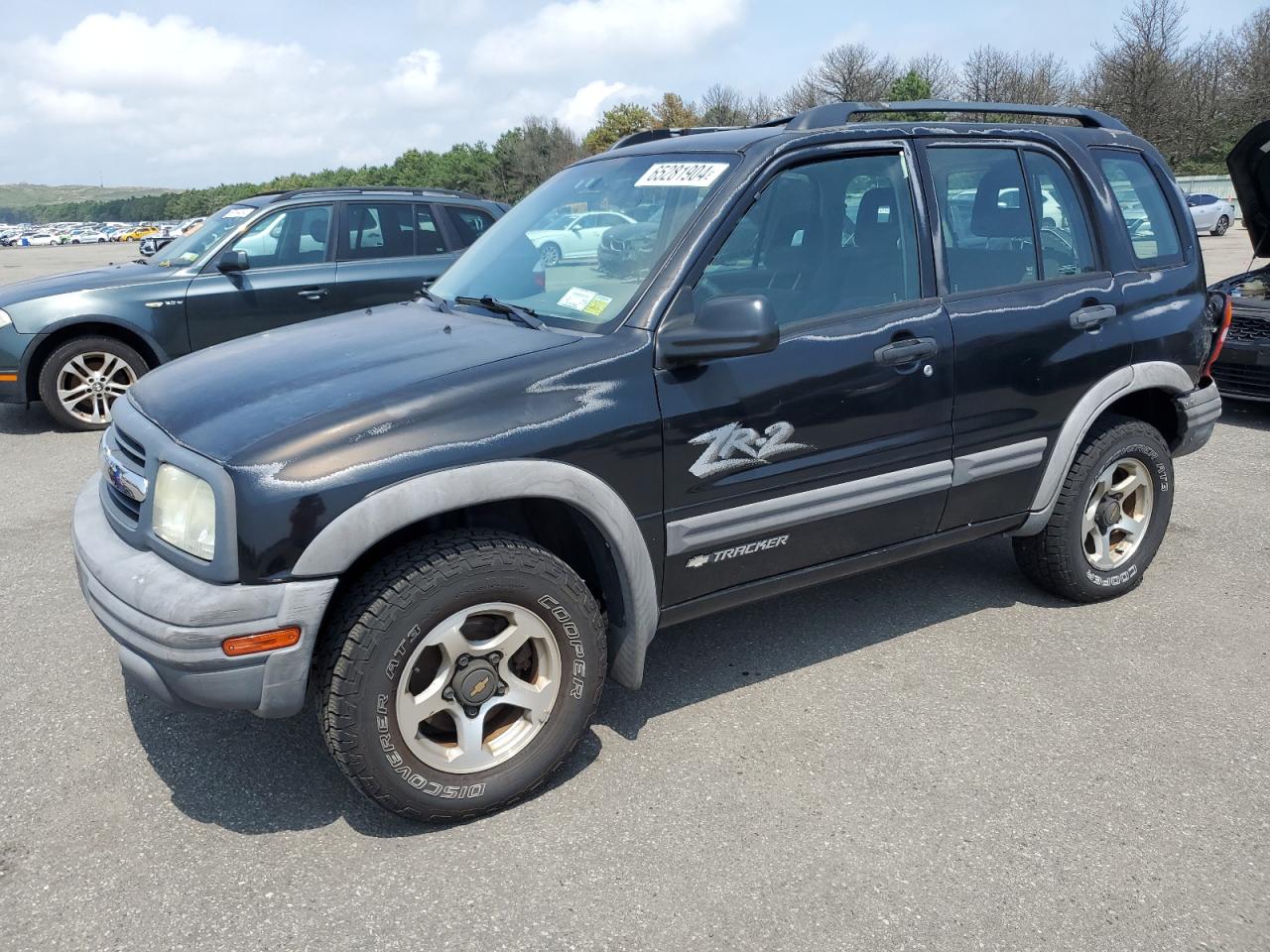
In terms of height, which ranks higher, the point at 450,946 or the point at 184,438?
the point at 184,438

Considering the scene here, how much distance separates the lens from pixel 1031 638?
401cm

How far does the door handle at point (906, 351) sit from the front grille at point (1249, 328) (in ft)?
17.4

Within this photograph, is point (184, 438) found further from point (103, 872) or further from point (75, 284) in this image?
point (75, 284)

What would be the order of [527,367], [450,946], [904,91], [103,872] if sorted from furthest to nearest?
[904,91]
[527,367]
[103,872]
[450,946]

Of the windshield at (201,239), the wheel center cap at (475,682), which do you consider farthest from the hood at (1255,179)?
the windshield at (201,239)

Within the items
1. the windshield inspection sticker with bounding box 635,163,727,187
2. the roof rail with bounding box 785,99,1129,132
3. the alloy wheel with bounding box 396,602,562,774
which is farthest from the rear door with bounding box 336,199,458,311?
the alloy wheel with bounding box 396,602,562,774

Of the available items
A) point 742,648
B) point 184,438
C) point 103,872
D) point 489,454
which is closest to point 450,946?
point 103,872

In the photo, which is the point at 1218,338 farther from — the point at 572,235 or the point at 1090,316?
the point at 572,235

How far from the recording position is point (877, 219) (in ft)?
11.6

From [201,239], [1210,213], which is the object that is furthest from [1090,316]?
[1210,213]

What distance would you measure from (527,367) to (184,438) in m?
0.94

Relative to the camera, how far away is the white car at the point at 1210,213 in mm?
28797

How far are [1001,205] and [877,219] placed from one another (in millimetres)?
647

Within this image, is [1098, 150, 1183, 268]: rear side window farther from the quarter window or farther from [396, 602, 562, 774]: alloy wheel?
[396, 602, 562, 774]: alloy wheel
